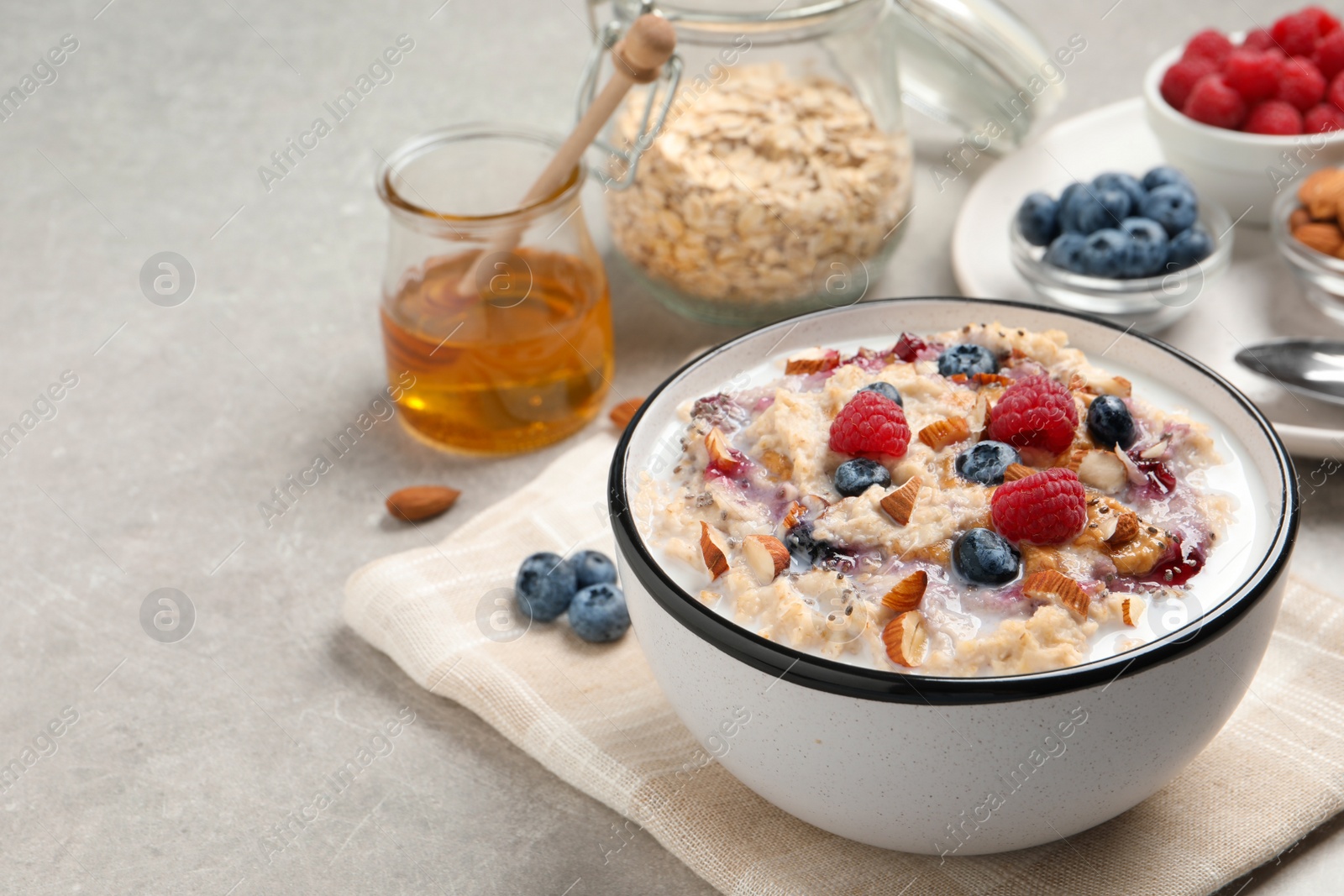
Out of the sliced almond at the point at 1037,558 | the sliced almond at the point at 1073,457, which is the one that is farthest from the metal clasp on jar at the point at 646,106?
the sliced almond at the point at 1037,558

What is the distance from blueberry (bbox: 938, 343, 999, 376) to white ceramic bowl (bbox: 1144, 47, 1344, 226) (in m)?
1.04

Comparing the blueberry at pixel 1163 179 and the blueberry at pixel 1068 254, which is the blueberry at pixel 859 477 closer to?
the blueberry at pixel 1068 254

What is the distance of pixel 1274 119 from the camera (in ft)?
7.28

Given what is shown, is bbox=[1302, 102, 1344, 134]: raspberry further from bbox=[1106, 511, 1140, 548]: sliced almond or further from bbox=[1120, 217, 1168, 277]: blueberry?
bbox=[1106, 511, 1140, 548]: sliced almond

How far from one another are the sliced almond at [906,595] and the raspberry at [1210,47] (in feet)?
5.35

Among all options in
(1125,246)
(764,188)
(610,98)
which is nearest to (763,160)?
(764,188)

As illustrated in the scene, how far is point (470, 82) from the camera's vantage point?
3.00 m

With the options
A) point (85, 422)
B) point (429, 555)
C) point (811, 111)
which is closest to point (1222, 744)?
point (429, 555)

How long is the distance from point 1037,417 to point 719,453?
0.99 feet

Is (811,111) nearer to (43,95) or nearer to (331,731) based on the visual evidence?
(331,731)

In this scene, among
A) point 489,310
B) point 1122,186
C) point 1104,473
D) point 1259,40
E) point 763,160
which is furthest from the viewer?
point 1259,40

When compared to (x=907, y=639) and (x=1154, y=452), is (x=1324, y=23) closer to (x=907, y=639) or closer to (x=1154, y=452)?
(x=1154, y=452)

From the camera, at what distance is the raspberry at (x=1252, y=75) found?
2238 mm

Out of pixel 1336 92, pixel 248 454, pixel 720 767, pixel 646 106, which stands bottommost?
pixel 248 454
